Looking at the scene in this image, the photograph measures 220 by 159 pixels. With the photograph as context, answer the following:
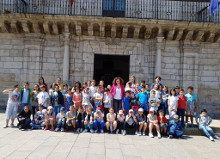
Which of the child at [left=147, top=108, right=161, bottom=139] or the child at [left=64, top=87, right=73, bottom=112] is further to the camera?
the child at [left=64, top=87, right=73, bottom=112]

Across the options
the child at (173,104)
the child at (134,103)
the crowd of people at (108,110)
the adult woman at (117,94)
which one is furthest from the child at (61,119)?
the child at (173,104)

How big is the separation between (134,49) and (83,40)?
3033 mm

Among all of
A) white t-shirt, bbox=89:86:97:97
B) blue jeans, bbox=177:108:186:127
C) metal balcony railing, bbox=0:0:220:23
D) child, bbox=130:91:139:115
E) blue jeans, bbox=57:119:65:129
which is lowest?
blue jeans, bbox=57:119:65:129

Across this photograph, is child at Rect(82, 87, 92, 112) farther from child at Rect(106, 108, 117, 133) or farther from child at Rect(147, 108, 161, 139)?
child at Rect(147, 108, 161, 139)

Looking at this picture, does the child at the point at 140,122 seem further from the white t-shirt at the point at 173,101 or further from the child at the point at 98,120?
the child at the point at 98,120

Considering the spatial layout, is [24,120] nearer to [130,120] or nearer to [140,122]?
[130,120]

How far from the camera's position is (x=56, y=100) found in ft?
22.2

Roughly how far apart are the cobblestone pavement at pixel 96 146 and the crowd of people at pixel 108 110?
1.32 ft

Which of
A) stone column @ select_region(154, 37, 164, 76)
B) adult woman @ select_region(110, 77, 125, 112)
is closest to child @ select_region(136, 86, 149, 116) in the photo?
adult woman @ select_region(110, 77, 125, 112)

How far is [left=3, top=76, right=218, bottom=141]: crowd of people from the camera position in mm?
6309

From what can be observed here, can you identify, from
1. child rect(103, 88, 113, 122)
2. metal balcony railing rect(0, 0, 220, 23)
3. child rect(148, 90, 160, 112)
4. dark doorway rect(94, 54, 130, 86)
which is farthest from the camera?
dark doorway rect(94, 54, 130, 86)

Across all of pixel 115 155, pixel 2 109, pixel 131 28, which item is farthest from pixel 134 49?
pixel 2 109

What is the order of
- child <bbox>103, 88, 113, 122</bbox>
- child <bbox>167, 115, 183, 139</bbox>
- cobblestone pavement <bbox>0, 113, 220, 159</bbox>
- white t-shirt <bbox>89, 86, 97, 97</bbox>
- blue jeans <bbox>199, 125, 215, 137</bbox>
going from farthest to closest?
white t-shirt <bbox>89, 86, 97, 97</bbox> < child <bbox>103, 88, 113, 122</bbox> < blue jeans <bbox>199, 125, 215, 137</bbox> < child <bbox>167, 115, 183, 139</bbox> < cobblestone pavement <bbox>0, 113, 220, 159</bbox>

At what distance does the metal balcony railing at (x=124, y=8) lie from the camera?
33.9 ft
